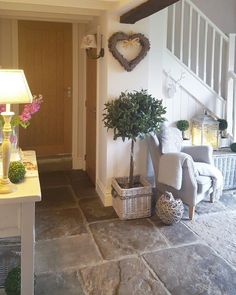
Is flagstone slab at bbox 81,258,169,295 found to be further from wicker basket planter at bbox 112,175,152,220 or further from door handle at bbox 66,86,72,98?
door handle at bbox 66,86,72,98

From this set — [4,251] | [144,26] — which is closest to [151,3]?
[144,26]

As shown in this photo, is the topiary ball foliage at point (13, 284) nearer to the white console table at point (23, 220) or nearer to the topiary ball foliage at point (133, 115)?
the white console table at point (23, 220)

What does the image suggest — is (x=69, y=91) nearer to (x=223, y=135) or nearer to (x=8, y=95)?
(x=223, y=135)

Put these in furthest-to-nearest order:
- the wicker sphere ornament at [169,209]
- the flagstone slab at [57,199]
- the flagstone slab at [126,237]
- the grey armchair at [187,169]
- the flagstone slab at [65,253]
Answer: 1. the flagstone slab at [57,199]
2. the grey armchair at [187,169]
3. the wicker sphere ornament at [169,209]
4. the flagstone slab at [126,237]
5. the flagstone slab at [65,253]

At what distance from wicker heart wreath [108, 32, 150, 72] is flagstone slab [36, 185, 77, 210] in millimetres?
1597

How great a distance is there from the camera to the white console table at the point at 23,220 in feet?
6.37

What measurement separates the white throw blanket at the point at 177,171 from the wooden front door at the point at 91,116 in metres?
Result: 1.15

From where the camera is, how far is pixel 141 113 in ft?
Answer: 11.0

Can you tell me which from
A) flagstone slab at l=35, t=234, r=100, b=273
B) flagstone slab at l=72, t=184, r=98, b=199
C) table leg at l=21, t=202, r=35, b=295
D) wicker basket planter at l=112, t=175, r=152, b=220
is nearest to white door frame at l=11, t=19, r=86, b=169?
flagstone slab at l=72, t=184, r=98, b=199

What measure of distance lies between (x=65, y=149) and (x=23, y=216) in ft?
11.6

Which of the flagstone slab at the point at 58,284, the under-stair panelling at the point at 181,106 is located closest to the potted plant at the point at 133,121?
the under-stair panelling at the point at 181,106

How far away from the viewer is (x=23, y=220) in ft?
6.47

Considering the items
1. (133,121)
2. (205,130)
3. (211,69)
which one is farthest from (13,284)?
(211,69)

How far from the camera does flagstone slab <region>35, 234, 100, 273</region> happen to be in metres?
2.68
